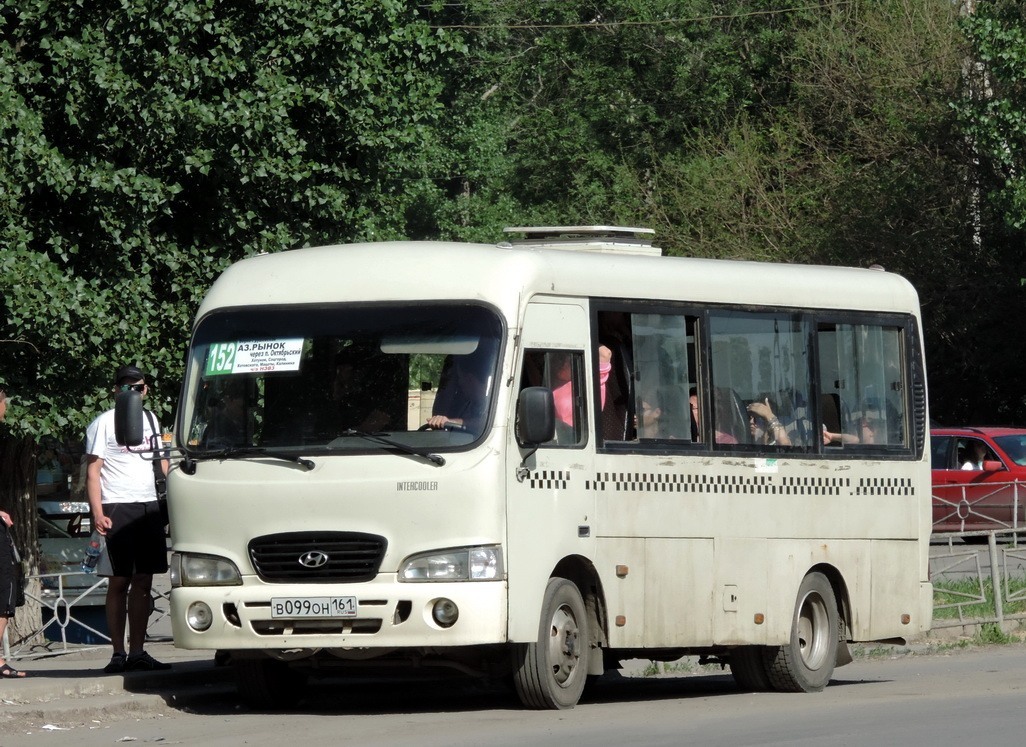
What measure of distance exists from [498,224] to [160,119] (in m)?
29.2

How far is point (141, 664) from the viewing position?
12250mm

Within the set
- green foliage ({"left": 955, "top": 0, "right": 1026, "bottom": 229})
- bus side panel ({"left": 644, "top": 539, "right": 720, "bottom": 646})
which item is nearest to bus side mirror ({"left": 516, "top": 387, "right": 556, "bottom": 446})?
bus side panel ({"left": 644, "top": 539, "right": 720, "bottom": 646})

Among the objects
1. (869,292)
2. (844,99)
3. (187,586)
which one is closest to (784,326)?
(869,292)

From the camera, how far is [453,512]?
10.1m

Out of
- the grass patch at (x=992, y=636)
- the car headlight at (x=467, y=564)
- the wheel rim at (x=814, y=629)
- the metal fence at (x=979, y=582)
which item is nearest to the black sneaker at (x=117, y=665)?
the car headlight at (x=467, y=564)

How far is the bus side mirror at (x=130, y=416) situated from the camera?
10633 millimetres

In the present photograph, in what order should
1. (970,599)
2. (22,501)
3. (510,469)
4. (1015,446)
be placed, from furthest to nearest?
(1015,446), (22,501), (970,599), (510,469)

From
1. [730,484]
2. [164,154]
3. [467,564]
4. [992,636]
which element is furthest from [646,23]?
[467,564]

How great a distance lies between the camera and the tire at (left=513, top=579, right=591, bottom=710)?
34.5ft

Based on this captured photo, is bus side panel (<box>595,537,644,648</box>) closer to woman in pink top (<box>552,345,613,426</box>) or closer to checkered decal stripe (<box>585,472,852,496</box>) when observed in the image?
checkered decal stripe (<box>585,472,852,496</box>)

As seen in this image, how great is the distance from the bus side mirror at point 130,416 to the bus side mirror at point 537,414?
7.16 ft

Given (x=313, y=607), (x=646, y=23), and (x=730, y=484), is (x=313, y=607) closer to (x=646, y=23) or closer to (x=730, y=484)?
(x=730, y=484)

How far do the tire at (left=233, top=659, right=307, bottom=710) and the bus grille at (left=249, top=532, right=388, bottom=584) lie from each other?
1202 mm

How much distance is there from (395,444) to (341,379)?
543 millimetres
